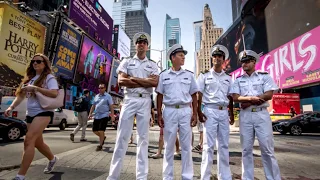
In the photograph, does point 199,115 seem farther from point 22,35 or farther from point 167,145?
point 22,35

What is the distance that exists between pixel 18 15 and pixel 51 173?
21.1m

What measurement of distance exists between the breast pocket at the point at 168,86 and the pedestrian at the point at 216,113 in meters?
0.55

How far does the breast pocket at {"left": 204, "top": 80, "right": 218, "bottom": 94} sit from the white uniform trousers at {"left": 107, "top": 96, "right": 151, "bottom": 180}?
1.14m

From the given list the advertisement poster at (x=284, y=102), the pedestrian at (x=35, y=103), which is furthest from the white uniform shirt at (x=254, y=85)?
the advertisement poster at (x=284, y=102)

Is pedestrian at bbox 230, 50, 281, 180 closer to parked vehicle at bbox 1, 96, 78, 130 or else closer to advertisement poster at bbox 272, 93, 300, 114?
parked vehicle at bbox 1, 96, 78, 130

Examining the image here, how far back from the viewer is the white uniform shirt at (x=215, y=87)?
3.47 metres

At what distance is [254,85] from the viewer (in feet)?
11.4

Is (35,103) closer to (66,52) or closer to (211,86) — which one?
(211,86)

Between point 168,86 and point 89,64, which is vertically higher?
point 89,64

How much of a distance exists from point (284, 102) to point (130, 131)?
2105 cm

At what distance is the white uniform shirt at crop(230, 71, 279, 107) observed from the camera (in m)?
3.38

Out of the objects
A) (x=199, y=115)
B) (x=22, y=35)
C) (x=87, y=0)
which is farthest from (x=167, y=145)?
(x=87, y=0)

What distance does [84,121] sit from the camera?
8016mm

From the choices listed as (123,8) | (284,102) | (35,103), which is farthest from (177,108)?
(123,8)
